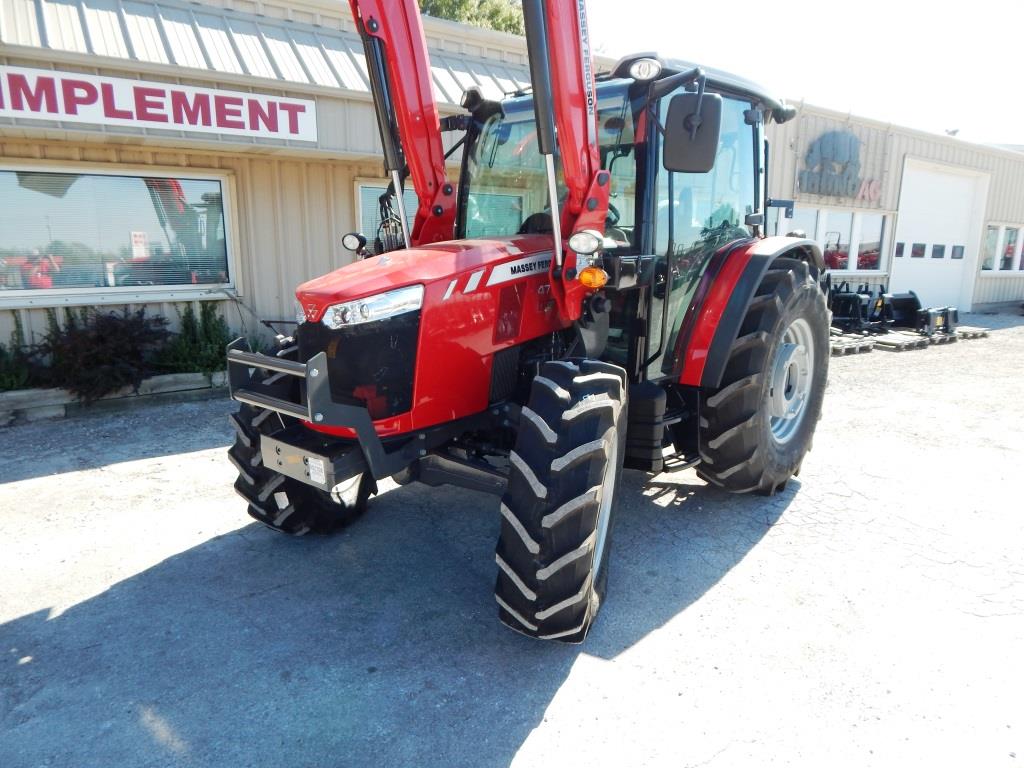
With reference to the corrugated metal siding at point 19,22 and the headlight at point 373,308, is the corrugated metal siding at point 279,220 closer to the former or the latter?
the corrugated metal siding at point 19,22

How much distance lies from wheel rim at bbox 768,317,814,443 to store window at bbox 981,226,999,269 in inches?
611

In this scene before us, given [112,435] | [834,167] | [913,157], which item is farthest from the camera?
[913,157]

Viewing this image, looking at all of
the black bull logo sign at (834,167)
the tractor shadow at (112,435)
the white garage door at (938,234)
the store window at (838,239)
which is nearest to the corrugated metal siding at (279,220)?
the tractor shadow at (112,435)

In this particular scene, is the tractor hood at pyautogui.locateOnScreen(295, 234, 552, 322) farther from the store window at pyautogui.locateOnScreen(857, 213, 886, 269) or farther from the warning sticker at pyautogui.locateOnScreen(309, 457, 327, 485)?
the store window at pyautogui.locateOnScreen(857, 213, 886, 269)

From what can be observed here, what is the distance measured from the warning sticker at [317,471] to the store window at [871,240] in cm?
1399

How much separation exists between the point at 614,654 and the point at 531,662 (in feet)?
1.11

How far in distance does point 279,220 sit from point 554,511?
6.10 metres

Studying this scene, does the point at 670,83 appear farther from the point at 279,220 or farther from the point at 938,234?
the point at 938,234

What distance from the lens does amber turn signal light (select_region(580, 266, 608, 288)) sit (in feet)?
9.64

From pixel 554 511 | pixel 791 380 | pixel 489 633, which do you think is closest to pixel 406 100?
pixel 554 511

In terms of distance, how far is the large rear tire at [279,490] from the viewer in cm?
333

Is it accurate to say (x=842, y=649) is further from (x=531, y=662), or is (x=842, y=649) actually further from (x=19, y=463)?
(x=19, y=463)

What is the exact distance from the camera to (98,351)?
6.18 meters

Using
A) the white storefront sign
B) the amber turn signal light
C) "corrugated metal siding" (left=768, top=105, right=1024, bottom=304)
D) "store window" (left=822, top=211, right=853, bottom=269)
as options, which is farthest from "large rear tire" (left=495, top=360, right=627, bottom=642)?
"store window" (left=822, top=211, right=853, bottom=269)
